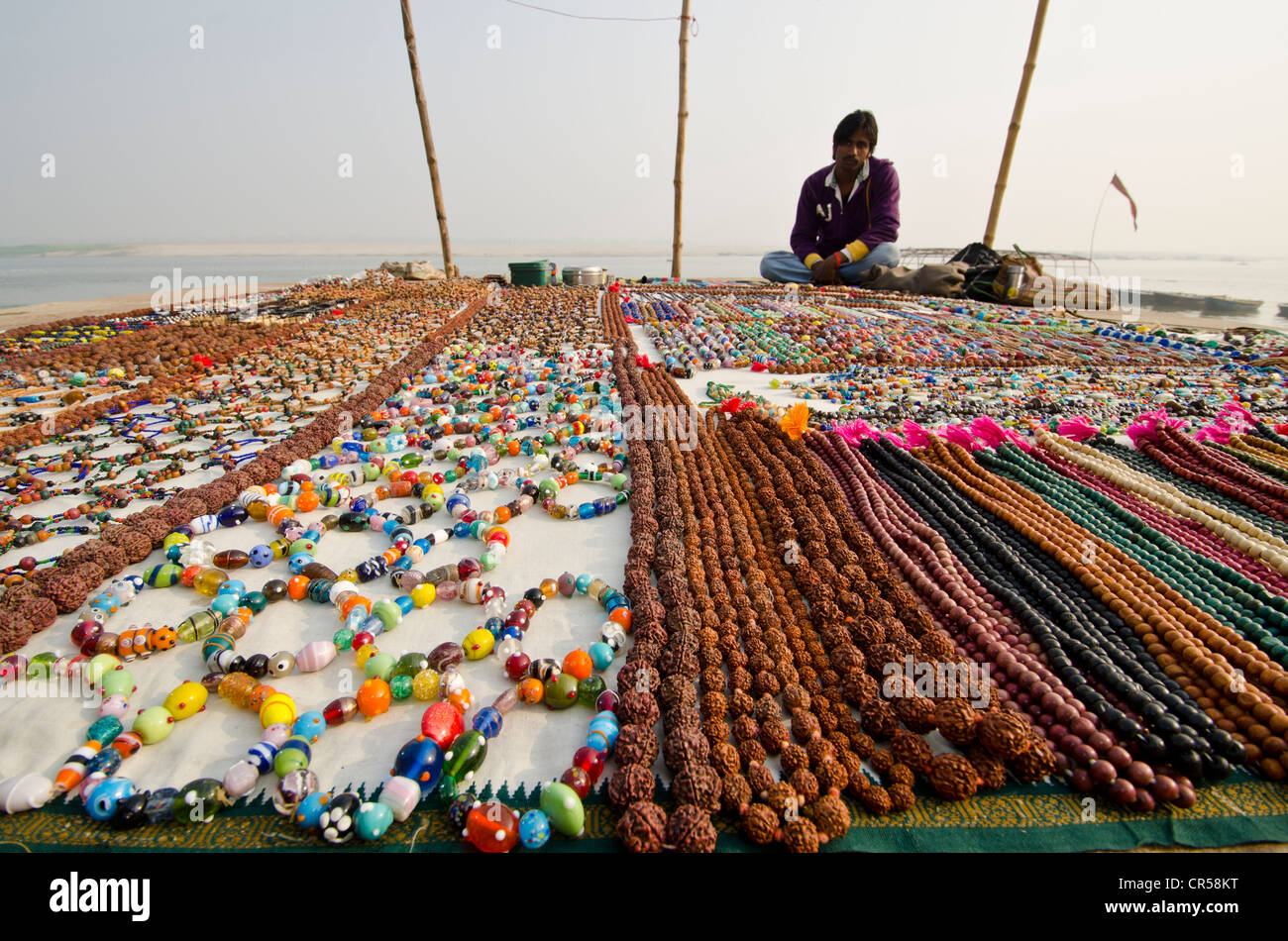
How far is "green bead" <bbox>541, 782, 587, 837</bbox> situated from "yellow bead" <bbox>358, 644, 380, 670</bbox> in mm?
774

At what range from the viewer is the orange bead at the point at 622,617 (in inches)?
74.7

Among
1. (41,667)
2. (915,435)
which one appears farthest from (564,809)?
(915,435)

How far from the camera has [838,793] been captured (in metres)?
1.34

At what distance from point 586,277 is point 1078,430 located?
9.30 metres

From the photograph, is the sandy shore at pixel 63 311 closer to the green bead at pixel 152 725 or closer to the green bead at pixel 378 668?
the green bead at pixel 152 725

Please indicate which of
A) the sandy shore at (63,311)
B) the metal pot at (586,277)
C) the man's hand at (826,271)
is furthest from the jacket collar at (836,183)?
the sandy shore at (63,311)

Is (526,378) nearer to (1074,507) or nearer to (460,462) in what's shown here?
(460,462)

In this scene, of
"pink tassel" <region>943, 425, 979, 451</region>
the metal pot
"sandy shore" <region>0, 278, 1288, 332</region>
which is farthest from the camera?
the metal pot

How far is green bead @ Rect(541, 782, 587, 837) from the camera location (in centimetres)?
127

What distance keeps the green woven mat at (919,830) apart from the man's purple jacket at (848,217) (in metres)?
8.88

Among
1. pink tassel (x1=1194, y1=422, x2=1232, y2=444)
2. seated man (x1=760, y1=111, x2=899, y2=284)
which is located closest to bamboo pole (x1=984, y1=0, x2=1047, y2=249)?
seated man (x1=760, y1=111, x2=899, y2=284)

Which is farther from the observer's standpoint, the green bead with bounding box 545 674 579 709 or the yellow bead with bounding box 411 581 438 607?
the yellow bead with bounding box 411 581 438 607

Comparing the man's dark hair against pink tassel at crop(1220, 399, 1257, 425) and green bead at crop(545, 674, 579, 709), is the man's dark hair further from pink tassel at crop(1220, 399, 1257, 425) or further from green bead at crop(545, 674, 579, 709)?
green bead at crop(545, 674, 579, 709)

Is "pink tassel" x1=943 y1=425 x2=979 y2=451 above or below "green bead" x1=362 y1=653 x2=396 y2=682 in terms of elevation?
above
